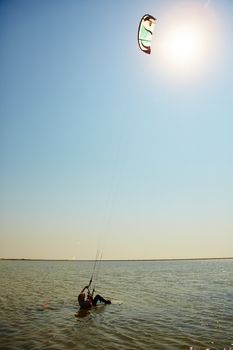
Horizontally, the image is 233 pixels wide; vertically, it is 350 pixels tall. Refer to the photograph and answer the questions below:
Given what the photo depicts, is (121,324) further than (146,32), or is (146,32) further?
(121,324)

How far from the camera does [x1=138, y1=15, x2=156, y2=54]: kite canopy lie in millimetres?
12764

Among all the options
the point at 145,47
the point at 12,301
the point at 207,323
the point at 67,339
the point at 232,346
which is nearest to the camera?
the point at 145,47

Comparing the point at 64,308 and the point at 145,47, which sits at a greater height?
the point at 145,47

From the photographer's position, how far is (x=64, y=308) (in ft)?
78.7

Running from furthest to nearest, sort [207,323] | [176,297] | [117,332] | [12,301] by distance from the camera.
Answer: [176,297]
[12,301]
[207,323]
[117,332]

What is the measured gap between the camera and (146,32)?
13.1 m

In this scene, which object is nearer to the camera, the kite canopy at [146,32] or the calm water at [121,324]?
the kite canopy at [146,32]

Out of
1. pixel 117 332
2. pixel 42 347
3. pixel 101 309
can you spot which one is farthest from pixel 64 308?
pixel 42 347

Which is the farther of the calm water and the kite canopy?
the calm water

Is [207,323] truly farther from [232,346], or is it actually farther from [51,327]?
[51,327]

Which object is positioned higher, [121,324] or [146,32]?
[146,32]

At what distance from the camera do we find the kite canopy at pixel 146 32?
503 inches

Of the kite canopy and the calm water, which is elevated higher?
the kite canopy

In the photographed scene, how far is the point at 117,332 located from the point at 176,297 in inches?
546
